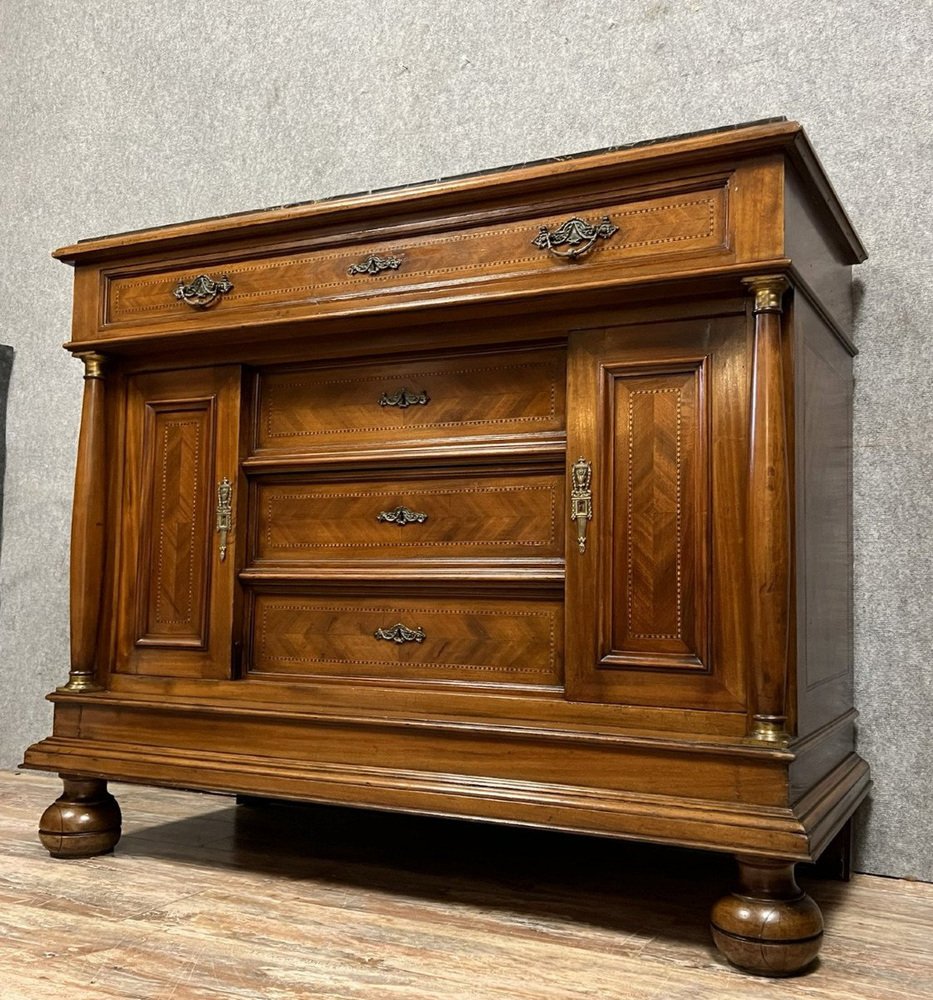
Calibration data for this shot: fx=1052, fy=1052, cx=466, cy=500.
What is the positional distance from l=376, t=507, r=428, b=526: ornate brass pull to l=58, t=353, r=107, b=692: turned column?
1.64ft

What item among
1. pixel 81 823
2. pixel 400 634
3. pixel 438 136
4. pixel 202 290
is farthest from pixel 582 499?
pixel 438 136

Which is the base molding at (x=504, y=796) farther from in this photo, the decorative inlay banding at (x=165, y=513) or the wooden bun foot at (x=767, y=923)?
the decorative inlay banding at (x=165, y=513)

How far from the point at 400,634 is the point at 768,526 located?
58 centimetres

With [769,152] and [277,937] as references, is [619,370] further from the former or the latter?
[277,937]

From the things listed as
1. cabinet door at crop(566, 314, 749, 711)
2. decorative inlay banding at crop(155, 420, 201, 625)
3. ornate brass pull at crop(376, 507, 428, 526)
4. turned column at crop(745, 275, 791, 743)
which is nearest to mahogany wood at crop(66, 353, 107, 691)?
decorative inlay banding at crop(155, 420, 201, 625)

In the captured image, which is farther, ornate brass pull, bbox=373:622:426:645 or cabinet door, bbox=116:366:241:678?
cabinet door, bbox=116:366:241:678

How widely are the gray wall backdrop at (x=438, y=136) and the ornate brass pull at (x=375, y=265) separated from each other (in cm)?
71

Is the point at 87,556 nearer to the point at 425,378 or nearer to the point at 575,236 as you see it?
the point at 425,378

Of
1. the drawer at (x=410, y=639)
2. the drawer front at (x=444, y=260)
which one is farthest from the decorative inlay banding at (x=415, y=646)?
the drawer front at (x=444, y=260)

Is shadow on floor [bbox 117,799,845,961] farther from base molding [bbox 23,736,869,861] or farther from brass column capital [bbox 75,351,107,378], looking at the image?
brass column capital [bbox 75,351,107,378]

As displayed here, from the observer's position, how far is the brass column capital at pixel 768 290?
1327mm

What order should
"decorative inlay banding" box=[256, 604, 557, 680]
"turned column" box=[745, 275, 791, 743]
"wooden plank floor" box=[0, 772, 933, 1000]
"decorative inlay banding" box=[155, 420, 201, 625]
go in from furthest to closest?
1. "decorative inlay banding" box=[155, 420, 201, 625]
2. "decorative inlay banding" box=[256, 604, 557, 680]
3. "turned column" box=[745, 275, 791, 743]
4. "wooden plank floor" box=[0, 772, 933, 1000]

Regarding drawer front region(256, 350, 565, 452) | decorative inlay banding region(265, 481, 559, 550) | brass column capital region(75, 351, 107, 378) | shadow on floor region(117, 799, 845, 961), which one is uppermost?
brass column capital region(75, 351, 107, 378)

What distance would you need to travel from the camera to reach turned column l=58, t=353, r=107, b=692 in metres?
1.75
